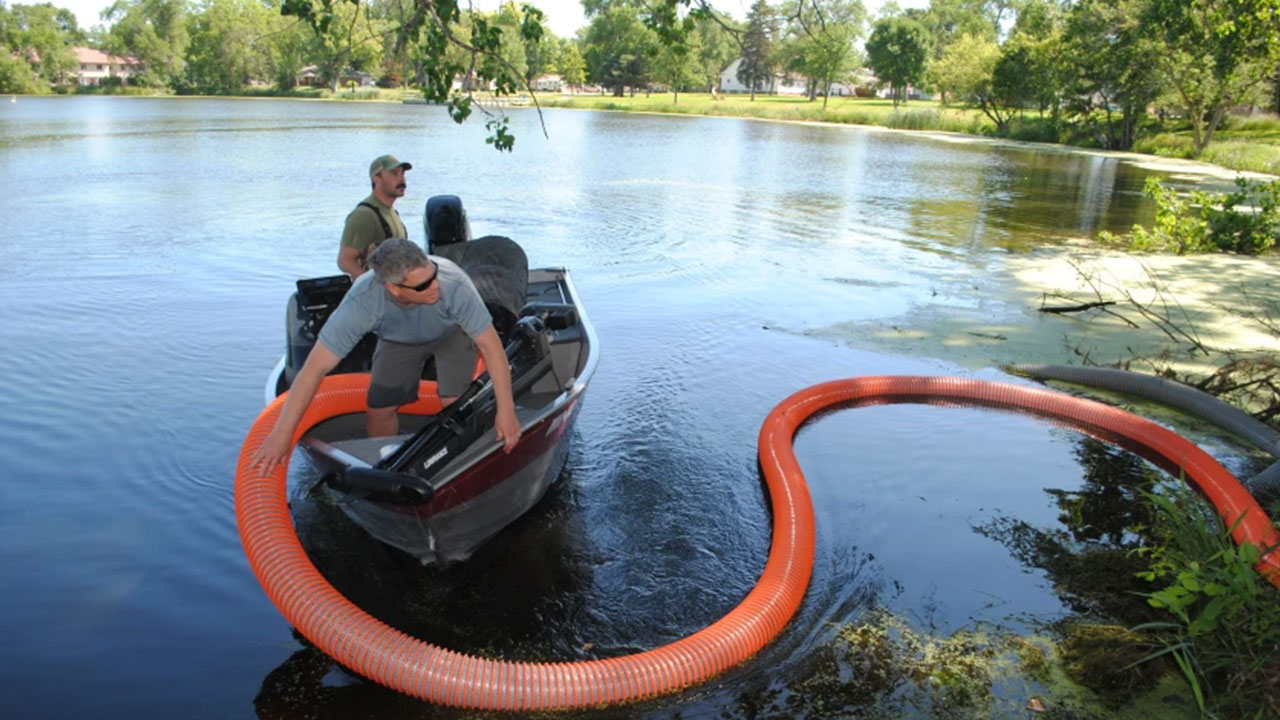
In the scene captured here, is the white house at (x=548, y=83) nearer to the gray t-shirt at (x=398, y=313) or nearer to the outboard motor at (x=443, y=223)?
the outboard motor at (x=443, y=223)

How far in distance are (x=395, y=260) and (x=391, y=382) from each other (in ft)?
4.34

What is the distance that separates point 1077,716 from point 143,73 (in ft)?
357

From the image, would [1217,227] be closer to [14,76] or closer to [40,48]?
[14,76]

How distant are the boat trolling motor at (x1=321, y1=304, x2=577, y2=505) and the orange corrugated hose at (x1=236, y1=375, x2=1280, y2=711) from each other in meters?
0.42

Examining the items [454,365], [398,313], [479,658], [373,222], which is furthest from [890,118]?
[479,658]

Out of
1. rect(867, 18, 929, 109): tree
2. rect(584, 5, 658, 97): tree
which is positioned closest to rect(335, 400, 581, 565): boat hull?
rect(867, 18, 929, 109): tree

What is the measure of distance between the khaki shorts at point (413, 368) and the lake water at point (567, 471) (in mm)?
949

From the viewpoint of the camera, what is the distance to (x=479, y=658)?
400 centimetres

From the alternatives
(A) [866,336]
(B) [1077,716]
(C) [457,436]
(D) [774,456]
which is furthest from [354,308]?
(A) [866,336]

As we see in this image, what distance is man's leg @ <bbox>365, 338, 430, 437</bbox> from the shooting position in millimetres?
5020

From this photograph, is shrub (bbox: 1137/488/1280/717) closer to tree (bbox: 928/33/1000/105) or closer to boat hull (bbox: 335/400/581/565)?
boat hull (bbox: 335/400/581/565)

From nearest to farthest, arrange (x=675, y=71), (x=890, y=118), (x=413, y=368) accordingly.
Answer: (x=413, y=368), (x=890, y=118), (x=675, y=71)

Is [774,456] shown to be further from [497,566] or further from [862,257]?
[862,257]

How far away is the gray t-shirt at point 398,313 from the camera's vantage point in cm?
421
